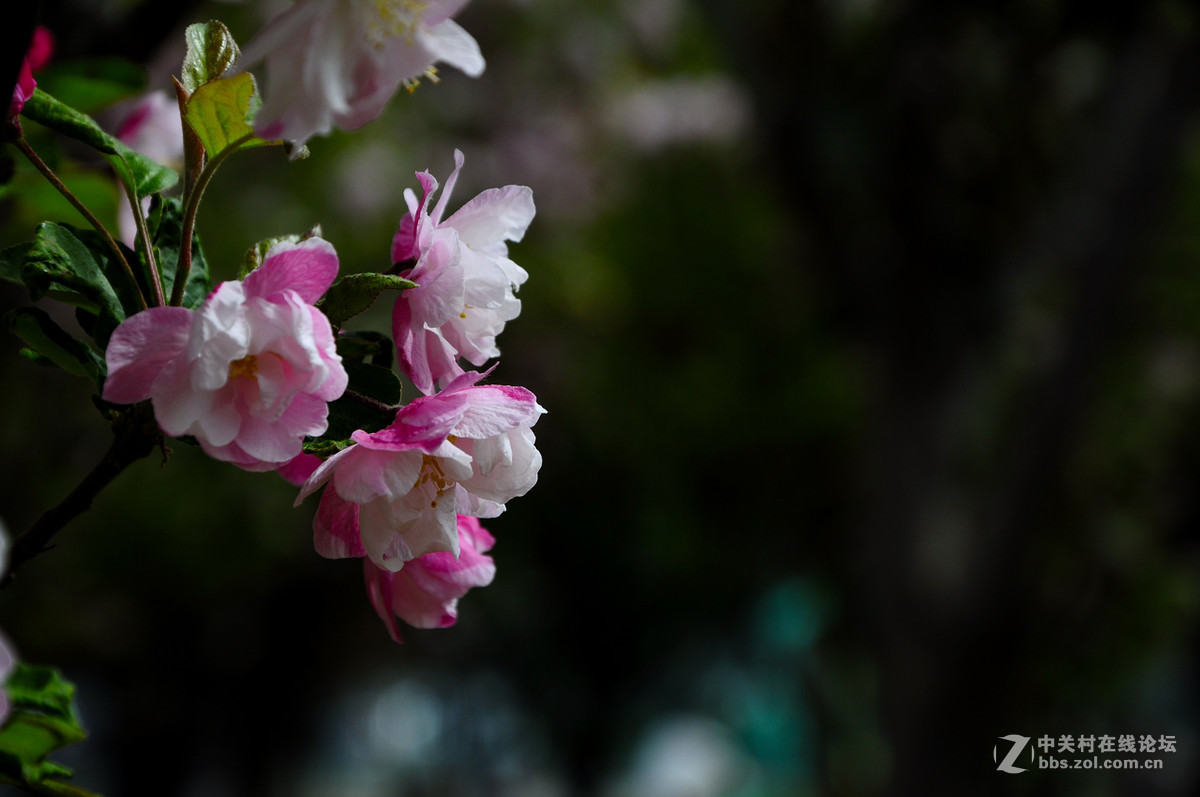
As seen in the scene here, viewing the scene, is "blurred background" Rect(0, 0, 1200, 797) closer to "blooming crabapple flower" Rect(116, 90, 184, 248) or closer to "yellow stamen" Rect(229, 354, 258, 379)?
"blooming crabapple flower" Rect(116, 90, 184, 248)

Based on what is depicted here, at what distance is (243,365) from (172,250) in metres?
0.10

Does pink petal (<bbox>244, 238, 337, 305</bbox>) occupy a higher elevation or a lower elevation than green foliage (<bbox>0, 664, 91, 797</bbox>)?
higher

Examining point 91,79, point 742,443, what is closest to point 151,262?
point 91,79

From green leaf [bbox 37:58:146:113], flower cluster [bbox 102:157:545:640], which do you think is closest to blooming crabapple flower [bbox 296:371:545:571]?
flower cluster [bbox 102:157:545:640]

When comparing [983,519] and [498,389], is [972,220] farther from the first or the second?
Answer: [498,389]

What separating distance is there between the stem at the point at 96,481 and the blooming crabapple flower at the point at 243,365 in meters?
0.02

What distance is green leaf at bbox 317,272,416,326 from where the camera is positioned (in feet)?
1.26

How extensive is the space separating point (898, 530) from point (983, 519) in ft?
0.76

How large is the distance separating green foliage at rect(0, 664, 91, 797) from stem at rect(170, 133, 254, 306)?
0.17m

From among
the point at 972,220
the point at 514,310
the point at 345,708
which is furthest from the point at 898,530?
the point at 345,708

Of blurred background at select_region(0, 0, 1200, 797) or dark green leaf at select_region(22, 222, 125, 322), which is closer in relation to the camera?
dark green leaf at select_region(22, 222, 125, 322)

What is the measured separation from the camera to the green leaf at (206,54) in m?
0.41

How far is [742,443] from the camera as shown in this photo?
6184 millimetres

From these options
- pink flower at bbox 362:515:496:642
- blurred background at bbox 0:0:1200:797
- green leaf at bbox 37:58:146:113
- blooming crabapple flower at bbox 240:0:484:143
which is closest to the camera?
blooming crabapple flower at bbox 240:0:484:143
